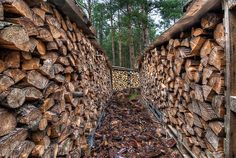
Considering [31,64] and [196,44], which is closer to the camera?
[31,64]

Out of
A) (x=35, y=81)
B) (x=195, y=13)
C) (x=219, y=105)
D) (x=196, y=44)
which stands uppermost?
(x=195, y=13)

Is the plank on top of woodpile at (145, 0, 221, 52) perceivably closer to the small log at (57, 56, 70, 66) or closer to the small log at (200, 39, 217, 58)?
the small log at (200, 39, 217, 58)

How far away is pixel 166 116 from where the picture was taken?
13.9 ft

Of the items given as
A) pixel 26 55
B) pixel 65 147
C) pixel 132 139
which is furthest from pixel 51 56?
pixel 132 139

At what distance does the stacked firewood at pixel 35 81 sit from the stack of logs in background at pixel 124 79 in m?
9.13

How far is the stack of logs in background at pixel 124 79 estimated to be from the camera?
1171cm

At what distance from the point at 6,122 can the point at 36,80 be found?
0.44m

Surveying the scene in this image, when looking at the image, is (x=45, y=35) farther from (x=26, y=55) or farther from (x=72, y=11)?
(x=72, y=11)

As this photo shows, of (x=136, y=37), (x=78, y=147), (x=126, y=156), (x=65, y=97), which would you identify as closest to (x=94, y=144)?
(x=126, y=156)

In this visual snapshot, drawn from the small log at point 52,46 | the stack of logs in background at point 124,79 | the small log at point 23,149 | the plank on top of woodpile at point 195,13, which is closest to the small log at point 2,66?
→ the small log at point 23,149

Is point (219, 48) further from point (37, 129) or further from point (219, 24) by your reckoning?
point (37, 129)

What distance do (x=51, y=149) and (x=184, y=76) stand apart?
1965 mm

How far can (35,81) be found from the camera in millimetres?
1598

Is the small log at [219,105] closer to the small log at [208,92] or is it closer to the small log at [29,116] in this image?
the small log at [208,92]
